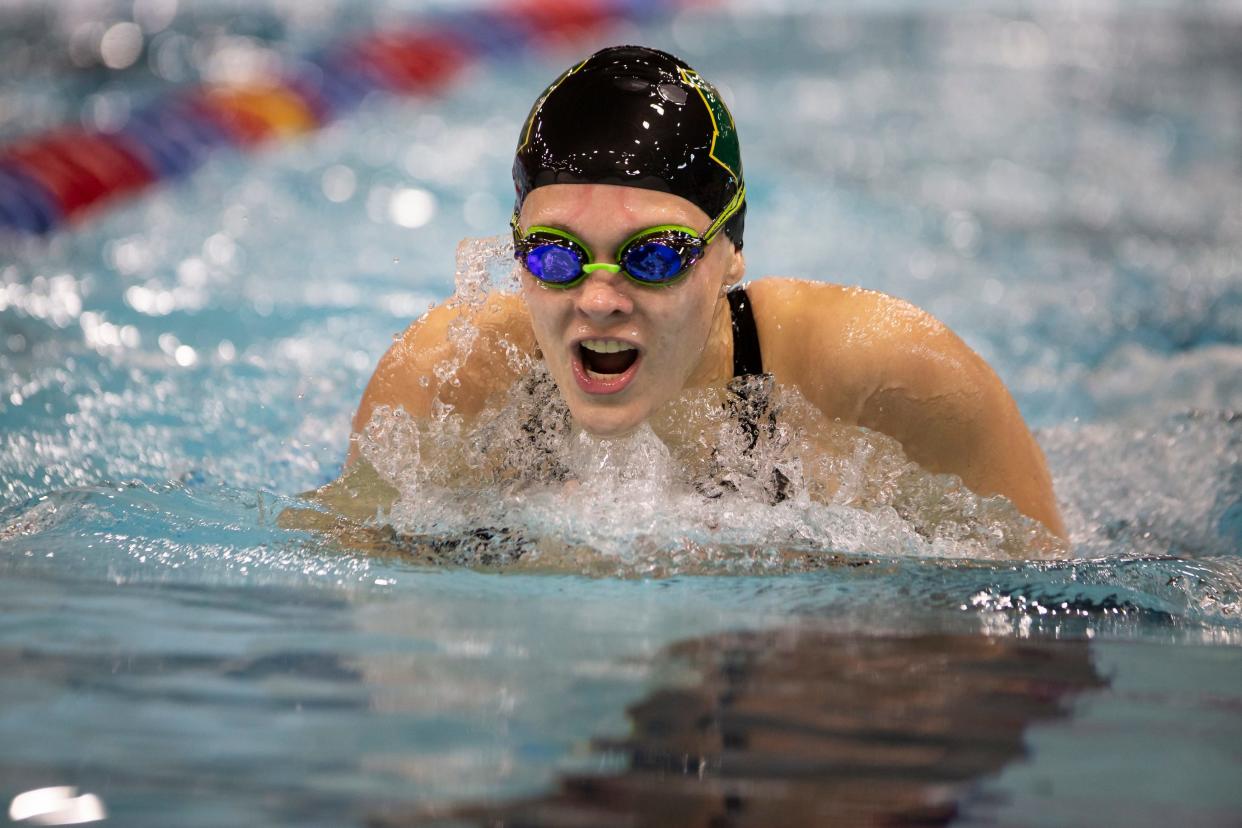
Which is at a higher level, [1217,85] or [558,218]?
[1217,85]

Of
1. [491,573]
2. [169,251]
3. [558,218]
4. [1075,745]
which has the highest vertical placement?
[169,251]

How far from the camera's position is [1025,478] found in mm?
2176

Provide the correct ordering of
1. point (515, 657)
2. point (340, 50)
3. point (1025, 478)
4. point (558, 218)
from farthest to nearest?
point (340, 50) < point (1025, 478) < point (558, 218) < point (515, 657)

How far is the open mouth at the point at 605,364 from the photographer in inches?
76.3

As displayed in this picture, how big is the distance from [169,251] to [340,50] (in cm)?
299

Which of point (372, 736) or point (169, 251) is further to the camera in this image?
point (169, 251)

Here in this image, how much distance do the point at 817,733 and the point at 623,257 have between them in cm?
79

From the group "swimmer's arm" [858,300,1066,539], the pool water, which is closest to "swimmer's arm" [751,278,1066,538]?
"swimmer's arm" [858,300,1066,539]

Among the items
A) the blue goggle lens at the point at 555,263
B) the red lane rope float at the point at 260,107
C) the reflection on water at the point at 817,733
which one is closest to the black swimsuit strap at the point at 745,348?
the blue goggle lens at the point at 555,263

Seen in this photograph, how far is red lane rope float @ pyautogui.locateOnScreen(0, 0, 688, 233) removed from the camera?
5191 millimetres

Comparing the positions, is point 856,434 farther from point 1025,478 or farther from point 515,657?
point 515,657

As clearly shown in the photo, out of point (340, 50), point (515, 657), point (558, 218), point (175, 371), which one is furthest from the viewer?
point (340, 50)

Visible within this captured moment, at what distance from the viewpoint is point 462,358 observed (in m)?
2.30

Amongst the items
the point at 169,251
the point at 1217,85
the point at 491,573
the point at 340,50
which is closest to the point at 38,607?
the point at 491,573
